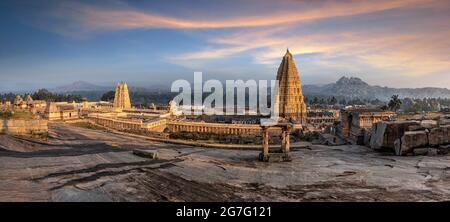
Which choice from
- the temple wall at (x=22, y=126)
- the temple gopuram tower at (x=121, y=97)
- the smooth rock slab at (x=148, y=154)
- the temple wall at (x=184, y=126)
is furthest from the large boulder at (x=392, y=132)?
the temple gopuram tower at (x=121, y=97)

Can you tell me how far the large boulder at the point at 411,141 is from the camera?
78.0ft

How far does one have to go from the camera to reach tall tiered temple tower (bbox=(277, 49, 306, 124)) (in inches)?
3302

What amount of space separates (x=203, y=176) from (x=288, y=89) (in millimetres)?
69694

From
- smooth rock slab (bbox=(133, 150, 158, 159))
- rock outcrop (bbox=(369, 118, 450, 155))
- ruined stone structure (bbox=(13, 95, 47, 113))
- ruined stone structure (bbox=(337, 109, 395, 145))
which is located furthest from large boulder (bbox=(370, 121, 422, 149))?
ruined stone structure (bbox=(13, 95, 47, 113))

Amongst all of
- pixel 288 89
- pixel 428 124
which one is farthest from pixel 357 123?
pixel 288 89

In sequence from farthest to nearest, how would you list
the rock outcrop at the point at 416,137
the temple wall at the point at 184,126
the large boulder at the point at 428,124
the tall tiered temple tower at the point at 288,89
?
1. the tall tiered temple tower at the point at 288,89
2. the temple wall at the point at 184,126
3. the large boulder at the point at 428,124
4. the rock outcrop at the point at 416,137

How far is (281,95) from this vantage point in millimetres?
85000

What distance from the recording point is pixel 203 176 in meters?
17.0

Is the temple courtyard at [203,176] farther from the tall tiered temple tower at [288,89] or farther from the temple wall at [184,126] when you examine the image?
the tall tiered temple tower at [288,89]

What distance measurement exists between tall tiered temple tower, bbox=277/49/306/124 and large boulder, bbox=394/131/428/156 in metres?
59.5

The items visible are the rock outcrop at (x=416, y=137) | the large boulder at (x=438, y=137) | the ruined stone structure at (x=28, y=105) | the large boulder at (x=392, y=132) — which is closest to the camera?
the rock outcrop at (x=416, y=137)

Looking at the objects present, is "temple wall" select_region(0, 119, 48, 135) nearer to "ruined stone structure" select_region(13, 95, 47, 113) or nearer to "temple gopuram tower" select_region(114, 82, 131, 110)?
"ruined stone structure" select_region(13, 95, 47, 113)

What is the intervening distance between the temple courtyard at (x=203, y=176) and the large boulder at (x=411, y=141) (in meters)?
0.84
